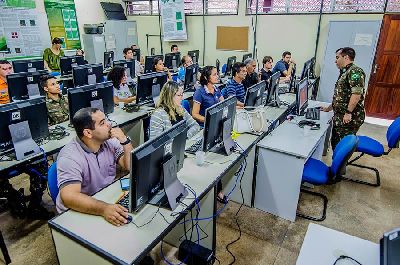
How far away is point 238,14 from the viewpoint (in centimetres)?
707

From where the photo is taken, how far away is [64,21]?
24.4 feet

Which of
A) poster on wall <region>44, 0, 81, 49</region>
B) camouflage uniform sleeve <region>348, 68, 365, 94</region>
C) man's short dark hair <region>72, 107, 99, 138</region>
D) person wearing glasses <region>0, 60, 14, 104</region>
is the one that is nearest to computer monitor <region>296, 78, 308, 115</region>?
camouflage uniform sleeve <region>348, 68, 365, 94</region>

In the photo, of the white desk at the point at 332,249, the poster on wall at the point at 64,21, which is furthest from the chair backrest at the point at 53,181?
the poster on wall at the point at 64,21

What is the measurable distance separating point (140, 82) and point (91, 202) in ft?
7.54

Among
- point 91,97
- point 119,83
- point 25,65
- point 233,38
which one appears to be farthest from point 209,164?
point 233,38

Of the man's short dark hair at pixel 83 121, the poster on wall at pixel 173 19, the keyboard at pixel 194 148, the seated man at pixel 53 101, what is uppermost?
the poster on wall at pixel 173 19

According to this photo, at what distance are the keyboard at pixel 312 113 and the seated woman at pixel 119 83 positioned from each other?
96.0 inches

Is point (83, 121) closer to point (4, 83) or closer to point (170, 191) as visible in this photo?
point (170, 191)

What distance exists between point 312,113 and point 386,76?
3357mm

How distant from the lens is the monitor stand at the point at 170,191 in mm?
1616

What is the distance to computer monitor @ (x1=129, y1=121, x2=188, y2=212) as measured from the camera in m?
1.40

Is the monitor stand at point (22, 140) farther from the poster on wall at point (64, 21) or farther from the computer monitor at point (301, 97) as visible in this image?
the poster on wall at point (64, 21)

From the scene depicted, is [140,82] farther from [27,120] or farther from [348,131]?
[348,131]

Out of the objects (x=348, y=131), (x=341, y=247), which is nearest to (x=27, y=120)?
(x=341, y=247)
